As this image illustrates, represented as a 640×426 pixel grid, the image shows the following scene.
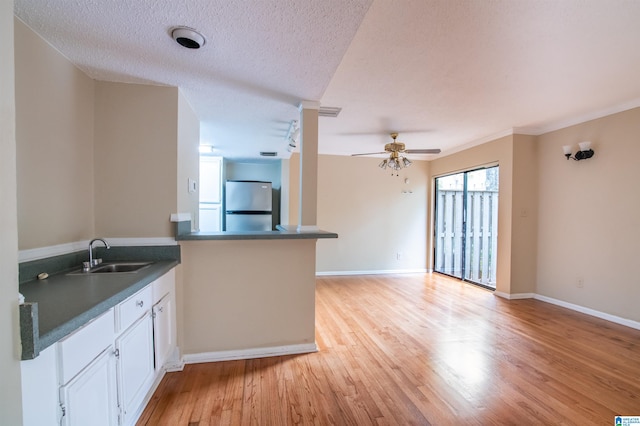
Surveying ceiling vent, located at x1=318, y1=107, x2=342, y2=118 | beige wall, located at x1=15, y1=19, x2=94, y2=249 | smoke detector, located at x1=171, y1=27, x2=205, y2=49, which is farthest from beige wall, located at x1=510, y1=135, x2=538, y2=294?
beige wall, located at x1=15, y1=19, x2=94, y2=249

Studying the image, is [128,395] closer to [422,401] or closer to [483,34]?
[422,401]

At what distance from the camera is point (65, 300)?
1.11m

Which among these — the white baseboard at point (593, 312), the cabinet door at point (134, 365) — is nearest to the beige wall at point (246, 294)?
the cabinet door at point (134, 365)

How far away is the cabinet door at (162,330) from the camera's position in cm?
170

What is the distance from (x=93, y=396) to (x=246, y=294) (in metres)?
1.22

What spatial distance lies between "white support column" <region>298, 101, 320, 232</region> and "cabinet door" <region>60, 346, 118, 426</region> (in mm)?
1565

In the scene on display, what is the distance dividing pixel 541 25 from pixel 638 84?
5.94 feet

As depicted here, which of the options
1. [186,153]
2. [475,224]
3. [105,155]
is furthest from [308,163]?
[475,224]

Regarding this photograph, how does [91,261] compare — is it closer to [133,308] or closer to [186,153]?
[133,308]

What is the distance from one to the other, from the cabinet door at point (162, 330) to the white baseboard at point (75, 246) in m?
0.43

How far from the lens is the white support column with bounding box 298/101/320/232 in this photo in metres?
2.39

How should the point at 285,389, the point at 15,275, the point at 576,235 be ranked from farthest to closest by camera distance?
the point at 576,235 < the point at 285,389 < the point at 15,275

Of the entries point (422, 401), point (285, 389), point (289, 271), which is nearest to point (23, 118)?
point (289, 271)

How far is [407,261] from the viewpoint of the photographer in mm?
5562
